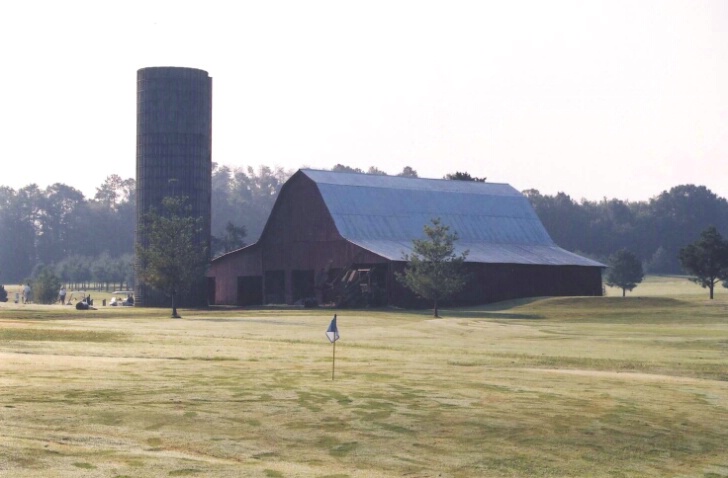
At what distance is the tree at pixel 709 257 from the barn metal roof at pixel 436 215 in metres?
8.67

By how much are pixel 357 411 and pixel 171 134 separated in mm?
85392

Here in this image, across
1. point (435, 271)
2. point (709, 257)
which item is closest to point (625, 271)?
point (709, 257)

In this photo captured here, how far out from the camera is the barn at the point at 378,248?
8944cm

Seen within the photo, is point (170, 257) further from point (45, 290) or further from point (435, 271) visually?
point (45, 290)

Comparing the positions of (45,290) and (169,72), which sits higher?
(169,72)

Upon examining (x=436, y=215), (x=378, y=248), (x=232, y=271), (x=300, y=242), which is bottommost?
(x=232, y=271)

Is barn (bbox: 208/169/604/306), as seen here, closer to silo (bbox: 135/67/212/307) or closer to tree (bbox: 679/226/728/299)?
silo (bbox: 135/67/212/307)

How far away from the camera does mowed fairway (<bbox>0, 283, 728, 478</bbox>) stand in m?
19.1

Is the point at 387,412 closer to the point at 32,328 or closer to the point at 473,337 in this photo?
the point at 473,337

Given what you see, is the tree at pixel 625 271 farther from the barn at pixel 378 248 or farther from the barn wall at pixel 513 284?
the barn wall at pixel 513 284

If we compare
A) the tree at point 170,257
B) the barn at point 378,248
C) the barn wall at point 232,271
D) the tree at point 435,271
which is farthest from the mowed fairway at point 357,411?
the barn wall at point 232,271

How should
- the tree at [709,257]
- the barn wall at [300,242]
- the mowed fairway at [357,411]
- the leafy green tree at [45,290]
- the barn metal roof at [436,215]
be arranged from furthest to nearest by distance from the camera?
the leafy green tree at [45,290] → the barn metal roof at [436,215] → the barn wall at [300,242] → the tree at [709,257] → the mowed fairway at [357,411]

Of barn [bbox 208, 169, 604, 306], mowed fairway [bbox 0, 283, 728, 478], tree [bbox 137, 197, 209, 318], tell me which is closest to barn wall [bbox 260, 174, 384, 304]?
barn [bbox 208, 169, 604, 306]

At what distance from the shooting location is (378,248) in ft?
296
